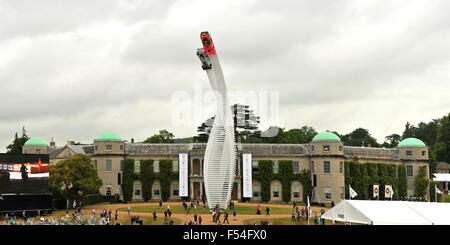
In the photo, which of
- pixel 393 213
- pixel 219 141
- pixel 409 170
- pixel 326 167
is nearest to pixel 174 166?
pixel 326 167

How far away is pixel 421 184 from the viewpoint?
7944cm

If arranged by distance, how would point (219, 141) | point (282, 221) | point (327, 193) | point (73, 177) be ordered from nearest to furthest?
1. point (282, 221)
2. point (219, 141)
3. point (73, 177)
4. point (327, 193)

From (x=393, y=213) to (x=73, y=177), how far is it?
132 feet

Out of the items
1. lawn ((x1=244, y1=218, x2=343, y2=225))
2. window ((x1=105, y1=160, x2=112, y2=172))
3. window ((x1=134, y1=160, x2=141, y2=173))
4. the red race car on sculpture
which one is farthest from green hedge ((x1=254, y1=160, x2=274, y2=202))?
the red race car on sculpture

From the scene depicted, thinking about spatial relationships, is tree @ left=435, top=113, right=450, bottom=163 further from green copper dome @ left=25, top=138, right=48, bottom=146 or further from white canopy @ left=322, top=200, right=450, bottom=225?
green copper dome @ left=25, top=138, right=48, bottom=146

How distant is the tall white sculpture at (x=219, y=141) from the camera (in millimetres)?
51750

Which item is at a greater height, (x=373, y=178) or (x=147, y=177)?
(x=147, y=177)

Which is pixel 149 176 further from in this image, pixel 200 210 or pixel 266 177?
pixel 200 210

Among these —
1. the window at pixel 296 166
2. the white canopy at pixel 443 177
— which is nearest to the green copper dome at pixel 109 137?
the window at pixel 296 166
